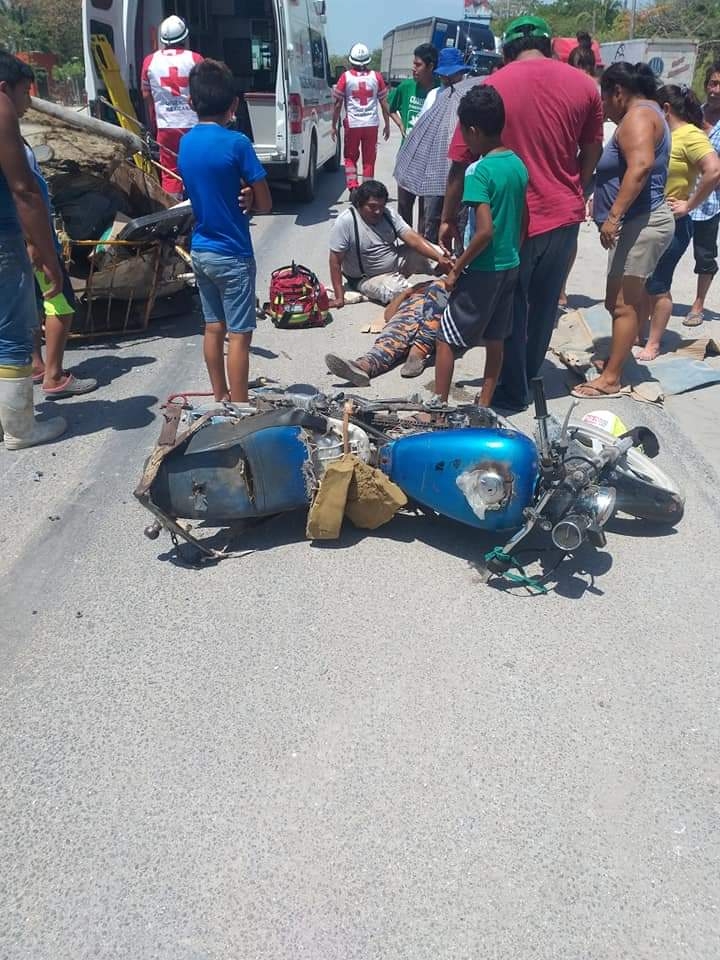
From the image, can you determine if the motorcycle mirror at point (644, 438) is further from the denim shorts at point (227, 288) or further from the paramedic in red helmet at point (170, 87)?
the paramedic in red helmet at point (170, 87)

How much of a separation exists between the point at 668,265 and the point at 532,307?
147 centimetres

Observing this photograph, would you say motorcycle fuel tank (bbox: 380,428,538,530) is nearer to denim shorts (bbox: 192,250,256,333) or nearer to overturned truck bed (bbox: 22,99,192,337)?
denim shorts (bbox: 192,250,256,333)

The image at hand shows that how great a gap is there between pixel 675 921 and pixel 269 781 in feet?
3.77

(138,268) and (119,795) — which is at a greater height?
(138,268)

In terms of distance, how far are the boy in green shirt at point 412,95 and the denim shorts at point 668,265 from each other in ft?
9.39

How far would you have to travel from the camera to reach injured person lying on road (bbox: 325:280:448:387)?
532cm

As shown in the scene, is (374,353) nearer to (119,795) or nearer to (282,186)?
(119,795)

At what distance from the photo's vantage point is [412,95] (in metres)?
9.41

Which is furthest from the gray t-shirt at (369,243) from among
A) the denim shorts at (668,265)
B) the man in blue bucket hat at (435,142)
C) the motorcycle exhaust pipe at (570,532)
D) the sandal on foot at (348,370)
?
the motorcycle exhaust pipe at (570,532)

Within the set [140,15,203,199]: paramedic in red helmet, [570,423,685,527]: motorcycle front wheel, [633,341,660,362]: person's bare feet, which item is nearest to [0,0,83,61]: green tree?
[140,15,203,199]: paramedic in red helmet

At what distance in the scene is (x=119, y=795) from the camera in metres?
2.23

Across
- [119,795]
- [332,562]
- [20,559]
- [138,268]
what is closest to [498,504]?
[332,562]

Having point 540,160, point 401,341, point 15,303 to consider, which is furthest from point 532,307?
point 15,303

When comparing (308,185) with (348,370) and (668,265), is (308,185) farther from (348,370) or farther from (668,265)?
(348,370)
